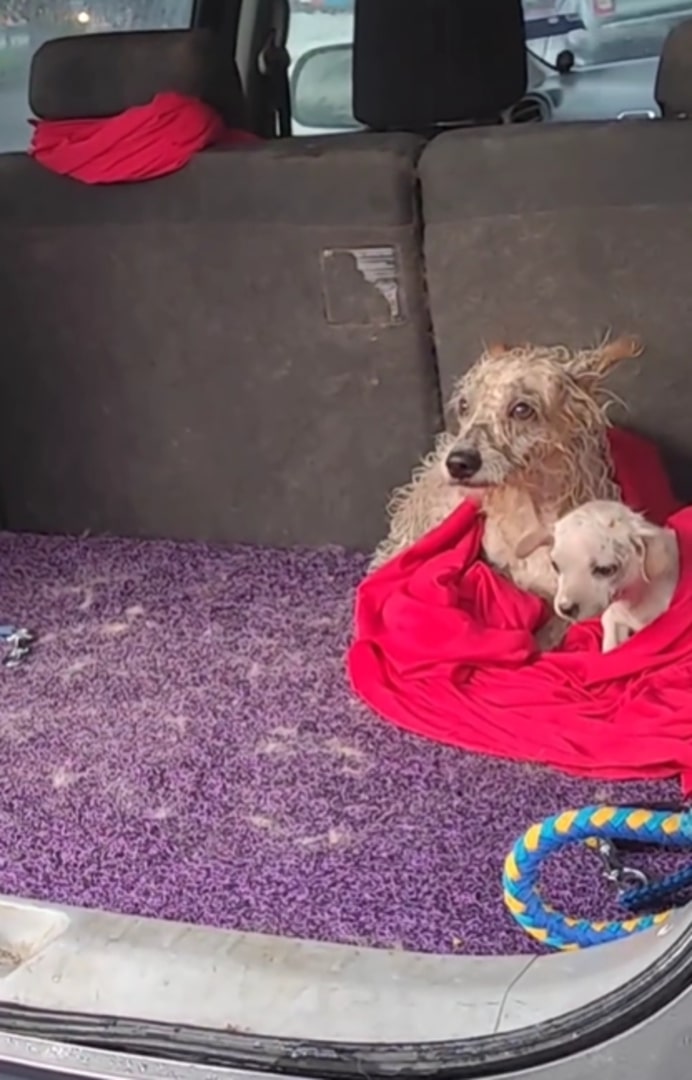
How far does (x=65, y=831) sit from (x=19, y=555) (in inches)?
50.6

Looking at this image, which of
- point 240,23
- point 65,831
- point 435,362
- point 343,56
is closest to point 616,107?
point 343,56

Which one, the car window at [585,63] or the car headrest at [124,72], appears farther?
the car window at [585,63]

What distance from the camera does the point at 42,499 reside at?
3.71 meters

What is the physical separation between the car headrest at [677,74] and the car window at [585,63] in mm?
1848

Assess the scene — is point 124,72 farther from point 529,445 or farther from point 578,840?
point 578,840

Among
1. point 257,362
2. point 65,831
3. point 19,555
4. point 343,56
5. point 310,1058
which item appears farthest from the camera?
point 343,56

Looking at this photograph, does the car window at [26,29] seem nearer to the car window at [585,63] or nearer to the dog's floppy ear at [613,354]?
the car window at [585,63]

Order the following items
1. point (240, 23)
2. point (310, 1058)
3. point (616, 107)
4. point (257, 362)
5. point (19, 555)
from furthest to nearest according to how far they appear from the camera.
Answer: point (616, 107)
point (240, 23)
point (19, 555)
point (257, 362)
point (310, 1058)

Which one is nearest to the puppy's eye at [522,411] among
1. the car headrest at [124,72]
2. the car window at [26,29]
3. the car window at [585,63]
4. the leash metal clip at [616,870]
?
the leash metal clip at [616,870]

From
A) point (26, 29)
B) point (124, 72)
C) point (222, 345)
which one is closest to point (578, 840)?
point (222, 345)

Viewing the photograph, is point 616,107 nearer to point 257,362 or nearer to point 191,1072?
point 257,362

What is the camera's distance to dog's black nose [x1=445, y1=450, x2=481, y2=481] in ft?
9.07

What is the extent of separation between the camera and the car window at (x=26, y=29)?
415 centimetres

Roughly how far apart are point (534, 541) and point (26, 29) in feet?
7.40
